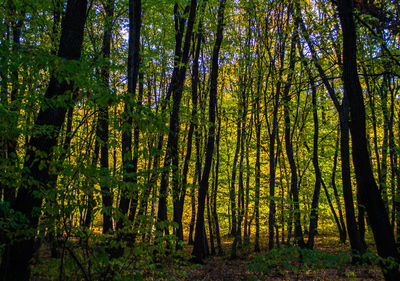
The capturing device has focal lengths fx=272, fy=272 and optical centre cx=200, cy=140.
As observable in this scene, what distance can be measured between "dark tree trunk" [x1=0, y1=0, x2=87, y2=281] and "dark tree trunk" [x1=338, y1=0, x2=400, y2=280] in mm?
5268

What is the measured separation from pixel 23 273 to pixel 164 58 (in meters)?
11.6

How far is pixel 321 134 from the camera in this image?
1945 cm

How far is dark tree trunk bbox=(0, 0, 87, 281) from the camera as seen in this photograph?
4086mm

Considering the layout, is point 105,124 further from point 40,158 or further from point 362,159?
point 362,159

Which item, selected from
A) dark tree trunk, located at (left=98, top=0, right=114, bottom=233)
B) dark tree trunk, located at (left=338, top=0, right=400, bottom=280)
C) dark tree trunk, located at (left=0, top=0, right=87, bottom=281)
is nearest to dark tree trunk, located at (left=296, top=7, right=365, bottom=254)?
dark tree trunk, located at (left=338, top=0, right=400, bottom=280)

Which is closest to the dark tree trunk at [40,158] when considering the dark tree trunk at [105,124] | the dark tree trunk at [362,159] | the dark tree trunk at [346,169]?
the dark tree trunk at [105,124]

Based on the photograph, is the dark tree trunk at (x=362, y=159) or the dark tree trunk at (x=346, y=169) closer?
the dark tree trunk at (x=362, y=159)

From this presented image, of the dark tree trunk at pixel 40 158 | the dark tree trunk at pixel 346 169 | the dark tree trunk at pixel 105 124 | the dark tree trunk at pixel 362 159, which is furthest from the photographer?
the dark tree trunk at pixel 346 169

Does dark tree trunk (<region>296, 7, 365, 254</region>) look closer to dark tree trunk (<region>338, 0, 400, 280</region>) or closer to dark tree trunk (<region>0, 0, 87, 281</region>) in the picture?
dark tree trunk (<region>338, 0, 400, 280</region>)

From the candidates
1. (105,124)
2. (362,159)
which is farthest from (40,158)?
(362,159)

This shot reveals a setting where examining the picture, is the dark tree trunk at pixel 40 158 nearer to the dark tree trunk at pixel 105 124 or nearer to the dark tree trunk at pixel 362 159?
the dark tree trunk at pixel 105 124

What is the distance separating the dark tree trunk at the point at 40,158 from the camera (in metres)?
4.09

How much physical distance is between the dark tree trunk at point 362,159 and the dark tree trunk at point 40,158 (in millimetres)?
5268

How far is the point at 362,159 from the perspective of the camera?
5414 mm
